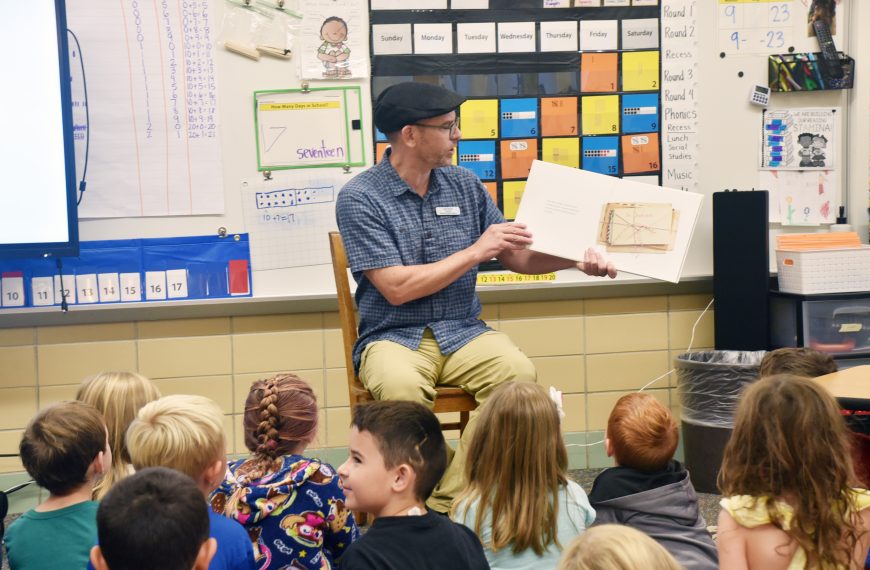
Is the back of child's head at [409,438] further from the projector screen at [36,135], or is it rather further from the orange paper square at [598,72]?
the orange paper square at [598,72]

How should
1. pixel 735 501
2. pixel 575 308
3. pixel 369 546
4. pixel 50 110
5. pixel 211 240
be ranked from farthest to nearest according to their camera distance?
pixel 575 308 → pixel 211 240 → pixel 50 110 → pixel 735 501 → pixel 369 546

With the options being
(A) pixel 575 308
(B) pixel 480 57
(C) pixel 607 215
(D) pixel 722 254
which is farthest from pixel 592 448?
(B) pixel 480 57

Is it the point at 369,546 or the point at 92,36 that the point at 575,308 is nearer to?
the point at 92,36

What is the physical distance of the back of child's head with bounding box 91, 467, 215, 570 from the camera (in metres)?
1.34

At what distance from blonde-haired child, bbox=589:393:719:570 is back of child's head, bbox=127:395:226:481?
2.94ft

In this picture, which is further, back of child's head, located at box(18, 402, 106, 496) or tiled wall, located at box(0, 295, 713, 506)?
tiled wall, located at box(0, 295, 713, 506)

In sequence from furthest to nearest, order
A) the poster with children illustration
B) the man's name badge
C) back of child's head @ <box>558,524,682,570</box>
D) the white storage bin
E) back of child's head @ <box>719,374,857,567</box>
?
the poster with children illustration → the white storage bin → the man's name badge → back of child's head @ <box>719,374,857,567</box> → back of child's head @ <box>558,524,682,570</box>

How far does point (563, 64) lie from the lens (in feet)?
13.1

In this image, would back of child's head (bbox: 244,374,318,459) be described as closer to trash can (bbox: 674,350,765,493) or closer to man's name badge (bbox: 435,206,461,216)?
man's name badge (bbox: 435,206,461,216)

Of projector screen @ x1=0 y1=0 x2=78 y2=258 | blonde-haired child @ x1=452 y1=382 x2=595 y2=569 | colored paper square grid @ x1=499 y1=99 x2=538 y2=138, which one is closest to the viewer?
blonde-haired child @ x1=452 y1=382 x2=595 y2=569

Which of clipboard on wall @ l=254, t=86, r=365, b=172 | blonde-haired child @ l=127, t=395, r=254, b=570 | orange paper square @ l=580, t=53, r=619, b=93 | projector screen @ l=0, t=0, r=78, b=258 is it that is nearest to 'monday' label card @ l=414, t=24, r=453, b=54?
clipboard on wall @ l=254, t=86, r=365, b=172

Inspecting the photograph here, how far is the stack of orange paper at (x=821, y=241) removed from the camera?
3936 millimetres

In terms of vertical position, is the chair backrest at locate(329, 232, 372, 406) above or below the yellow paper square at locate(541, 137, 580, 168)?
below

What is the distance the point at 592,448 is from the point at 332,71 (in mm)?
1862
